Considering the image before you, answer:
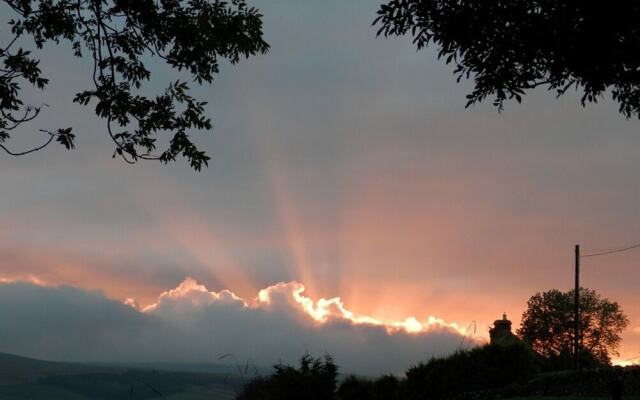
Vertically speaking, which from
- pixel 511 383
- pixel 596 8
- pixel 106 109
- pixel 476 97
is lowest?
pixel 511 383

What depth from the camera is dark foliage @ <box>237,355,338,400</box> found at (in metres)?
→ 42.5

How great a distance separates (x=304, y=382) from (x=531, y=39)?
93.6ft

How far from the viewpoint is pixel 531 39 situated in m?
17.9

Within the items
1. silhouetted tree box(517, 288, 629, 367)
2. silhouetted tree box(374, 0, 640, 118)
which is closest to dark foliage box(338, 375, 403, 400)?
silhouetted tree box(374, 0, 640, 118)

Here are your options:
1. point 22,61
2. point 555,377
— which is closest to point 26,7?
point 22,61

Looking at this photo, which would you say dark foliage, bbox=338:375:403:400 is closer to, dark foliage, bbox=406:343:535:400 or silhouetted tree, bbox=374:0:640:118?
dark foliage, bbox=406:343:535:400

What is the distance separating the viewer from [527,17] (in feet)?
58.7

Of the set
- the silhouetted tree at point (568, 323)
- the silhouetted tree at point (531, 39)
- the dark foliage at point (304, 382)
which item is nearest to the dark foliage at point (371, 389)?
the dark foliage at point (304, 382)

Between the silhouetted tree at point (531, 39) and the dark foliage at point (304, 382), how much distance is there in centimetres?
2688

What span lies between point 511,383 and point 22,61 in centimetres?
3100

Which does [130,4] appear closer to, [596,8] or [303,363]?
[596,8]

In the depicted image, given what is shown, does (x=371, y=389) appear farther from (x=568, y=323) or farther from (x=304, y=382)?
(x=568, y=323)

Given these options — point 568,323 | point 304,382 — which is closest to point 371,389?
point 304,382

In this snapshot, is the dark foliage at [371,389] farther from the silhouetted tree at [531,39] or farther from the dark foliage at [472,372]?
the silhouetted tree at [531,39]
